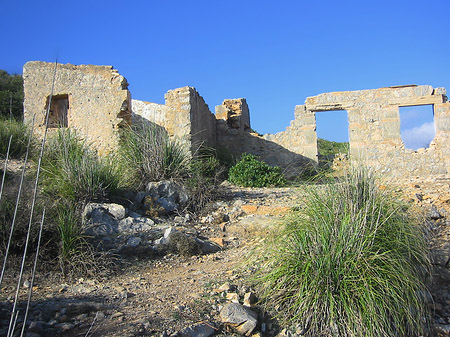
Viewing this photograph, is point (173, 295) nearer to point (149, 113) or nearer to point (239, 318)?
point (239, 318)

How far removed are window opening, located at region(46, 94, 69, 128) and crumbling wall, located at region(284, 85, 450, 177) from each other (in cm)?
765

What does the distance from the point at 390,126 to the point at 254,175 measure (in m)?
5.56

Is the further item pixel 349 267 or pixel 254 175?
pixel 254 175

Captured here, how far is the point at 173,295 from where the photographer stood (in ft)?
12.9

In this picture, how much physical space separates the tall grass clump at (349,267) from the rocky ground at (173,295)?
0.92ft

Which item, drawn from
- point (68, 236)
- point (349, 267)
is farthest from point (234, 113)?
point (349, 267)

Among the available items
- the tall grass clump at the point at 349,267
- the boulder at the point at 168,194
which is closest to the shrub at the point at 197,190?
the boulder at the point at 168,194

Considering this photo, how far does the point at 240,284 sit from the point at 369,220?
1460 mm

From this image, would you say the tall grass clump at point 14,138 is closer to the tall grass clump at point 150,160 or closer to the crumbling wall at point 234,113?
the tall grass clump at point 150,160

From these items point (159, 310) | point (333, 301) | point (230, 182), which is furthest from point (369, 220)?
point (230, 182)

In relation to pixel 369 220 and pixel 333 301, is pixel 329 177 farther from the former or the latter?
pixel 333 301

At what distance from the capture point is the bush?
9.78 m

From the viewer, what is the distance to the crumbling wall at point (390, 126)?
12.5 metres

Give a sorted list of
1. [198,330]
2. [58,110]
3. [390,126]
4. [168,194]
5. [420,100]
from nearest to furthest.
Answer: [198,330] → [168,194] → [58,110] → [420,100] → [390,126]
